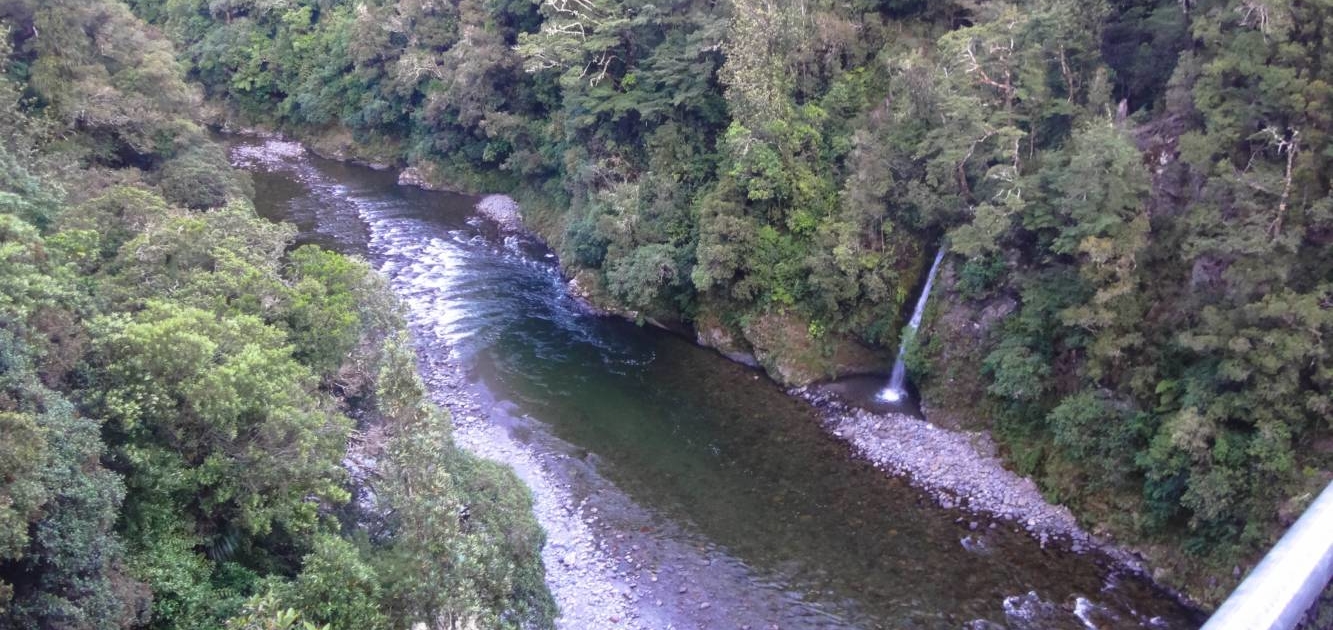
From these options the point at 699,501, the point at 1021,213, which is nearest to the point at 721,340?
the point at 699,501

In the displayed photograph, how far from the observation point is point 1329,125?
17469 mm

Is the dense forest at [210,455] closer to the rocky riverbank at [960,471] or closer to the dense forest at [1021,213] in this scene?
the rocky riverbank at [960,471]

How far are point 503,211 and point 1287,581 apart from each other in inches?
1766

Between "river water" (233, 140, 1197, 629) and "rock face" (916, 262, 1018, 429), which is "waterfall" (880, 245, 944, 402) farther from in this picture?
"river water" (233, 140, 1197, 629)

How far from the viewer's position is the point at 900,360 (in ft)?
89.4

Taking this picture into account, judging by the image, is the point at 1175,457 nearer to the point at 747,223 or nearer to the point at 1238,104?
the point at 1238,104

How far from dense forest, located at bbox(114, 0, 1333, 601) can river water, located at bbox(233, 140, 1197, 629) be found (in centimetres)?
224

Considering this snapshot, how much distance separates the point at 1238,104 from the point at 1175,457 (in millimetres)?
8675

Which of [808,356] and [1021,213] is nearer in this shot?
[1021,213]

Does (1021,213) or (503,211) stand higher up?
(1021,213)

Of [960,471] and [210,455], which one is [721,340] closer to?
[960,471]

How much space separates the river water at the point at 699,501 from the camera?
1866 cm

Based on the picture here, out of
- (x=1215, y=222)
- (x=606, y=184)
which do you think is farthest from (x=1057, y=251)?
(x=606, y=184)

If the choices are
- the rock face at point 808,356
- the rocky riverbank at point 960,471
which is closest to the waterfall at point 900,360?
the rock face at point 808,356
